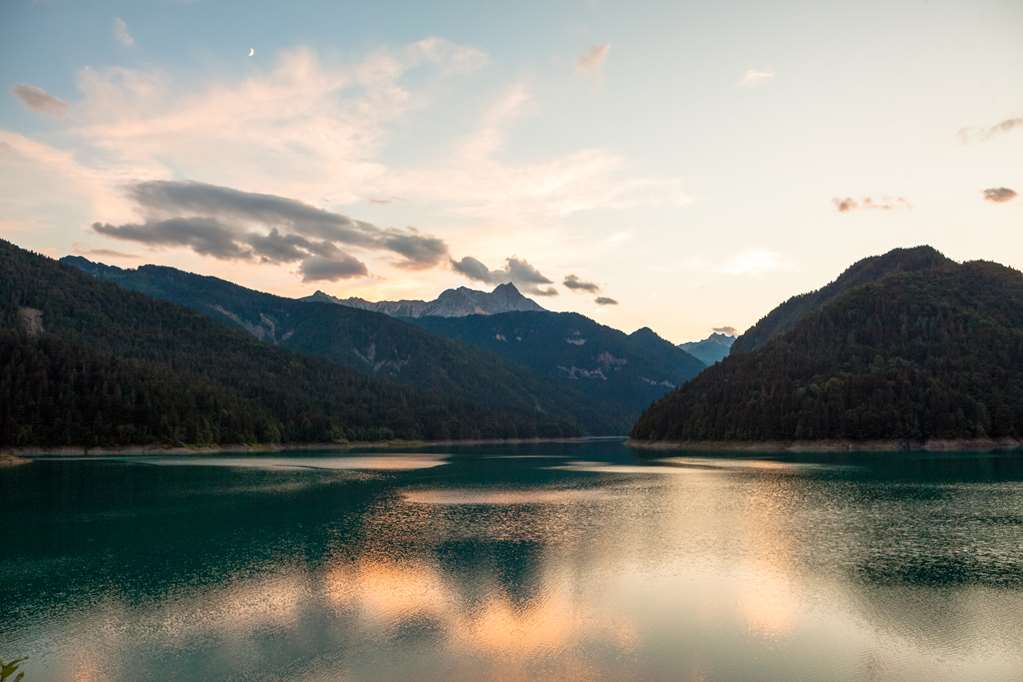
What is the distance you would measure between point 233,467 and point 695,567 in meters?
129

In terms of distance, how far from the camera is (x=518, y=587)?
42500mm

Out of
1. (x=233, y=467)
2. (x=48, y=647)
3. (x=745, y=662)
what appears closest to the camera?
(x=745, y=662)

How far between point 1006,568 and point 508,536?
118ft

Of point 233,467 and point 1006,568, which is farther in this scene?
point 233,467

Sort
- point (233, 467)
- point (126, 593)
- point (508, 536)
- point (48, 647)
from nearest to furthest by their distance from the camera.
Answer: point (48, 647)
point (126, 593)
point (508, 536)
point (233, 467)

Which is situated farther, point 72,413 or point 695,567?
point 72,413

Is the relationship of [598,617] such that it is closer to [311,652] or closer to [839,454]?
[311,652]

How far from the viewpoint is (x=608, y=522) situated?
69.2 meters

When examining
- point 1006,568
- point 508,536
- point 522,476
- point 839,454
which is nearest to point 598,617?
point 508,536

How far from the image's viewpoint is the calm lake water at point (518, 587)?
29.7 meters

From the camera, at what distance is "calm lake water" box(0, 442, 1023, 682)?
29734mm

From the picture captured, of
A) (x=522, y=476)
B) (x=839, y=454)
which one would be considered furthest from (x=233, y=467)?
(x=839, y=454)

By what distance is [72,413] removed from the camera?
193875mm

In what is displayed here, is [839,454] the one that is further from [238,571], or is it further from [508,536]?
[238,571]
